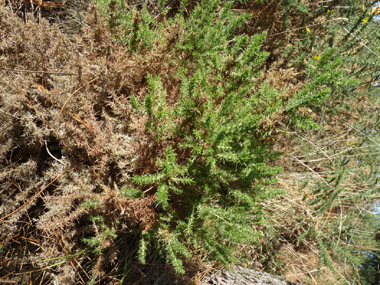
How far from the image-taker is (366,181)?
2762 millimetres

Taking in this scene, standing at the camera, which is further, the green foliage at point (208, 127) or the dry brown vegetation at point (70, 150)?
the dry brown vegetation at point (70, 150)

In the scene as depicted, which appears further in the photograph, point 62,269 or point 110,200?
point 62,269

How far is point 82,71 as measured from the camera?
1.93 m

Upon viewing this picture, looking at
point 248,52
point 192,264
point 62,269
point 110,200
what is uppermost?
point 248,52

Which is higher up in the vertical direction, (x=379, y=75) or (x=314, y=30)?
(x=314, y=30)

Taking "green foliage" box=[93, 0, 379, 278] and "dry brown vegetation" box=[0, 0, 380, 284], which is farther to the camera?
"dry brown vegetation" box=[0, 0, 380, 284]

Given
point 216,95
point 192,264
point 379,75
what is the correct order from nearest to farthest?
point 216,95 → point 192,264 → point 379,75

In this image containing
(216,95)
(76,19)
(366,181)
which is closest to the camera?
(216,95)

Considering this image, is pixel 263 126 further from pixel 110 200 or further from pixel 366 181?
pixel 366 181

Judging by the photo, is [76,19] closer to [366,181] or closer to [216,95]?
[216,95]

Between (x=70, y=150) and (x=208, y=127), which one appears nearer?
(x=208, y=127)

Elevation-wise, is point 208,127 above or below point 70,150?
above

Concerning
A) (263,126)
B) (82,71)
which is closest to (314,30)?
(263,126)

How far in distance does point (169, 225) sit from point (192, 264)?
2.27 feet
